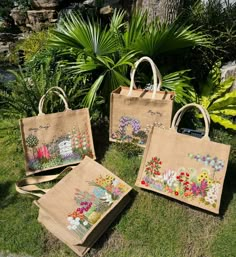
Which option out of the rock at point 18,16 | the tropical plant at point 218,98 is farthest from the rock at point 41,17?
the tropical plant at point 218,98

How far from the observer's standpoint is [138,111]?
3307mm

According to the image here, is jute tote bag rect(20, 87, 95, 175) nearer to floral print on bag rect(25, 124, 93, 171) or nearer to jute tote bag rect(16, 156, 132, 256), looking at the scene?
floral print on bag rect(25, 124, 93, 171)

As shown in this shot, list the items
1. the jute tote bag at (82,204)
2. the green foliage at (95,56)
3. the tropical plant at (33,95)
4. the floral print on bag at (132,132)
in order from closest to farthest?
1. the jute tote bag at (82,204)
2. the floral print on bag at (132,132)
3. the tropical plant at (33,95)
4. the green foliage at (95,56)

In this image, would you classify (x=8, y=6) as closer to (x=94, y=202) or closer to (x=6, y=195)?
(x=6, y=195)

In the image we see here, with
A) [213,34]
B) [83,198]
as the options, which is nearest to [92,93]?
[83,198]

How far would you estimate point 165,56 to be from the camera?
420 cm

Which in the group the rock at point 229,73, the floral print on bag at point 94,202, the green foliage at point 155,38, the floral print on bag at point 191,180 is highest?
the green foliage at point 155,38

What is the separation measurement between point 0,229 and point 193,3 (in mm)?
4354

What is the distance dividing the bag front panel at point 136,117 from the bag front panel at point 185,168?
0.38 m

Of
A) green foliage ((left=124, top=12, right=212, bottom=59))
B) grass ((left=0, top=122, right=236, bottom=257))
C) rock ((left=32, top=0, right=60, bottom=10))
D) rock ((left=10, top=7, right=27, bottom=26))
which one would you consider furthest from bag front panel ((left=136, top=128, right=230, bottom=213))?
rock ((left=10, top=7, right=27, bottom=26))

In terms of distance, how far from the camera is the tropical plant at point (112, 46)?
3715 mm

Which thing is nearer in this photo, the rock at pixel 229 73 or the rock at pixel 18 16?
the rock at pixel 229 73

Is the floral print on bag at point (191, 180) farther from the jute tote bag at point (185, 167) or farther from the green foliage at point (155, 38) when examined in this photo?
the green foliage at point (155, 38)

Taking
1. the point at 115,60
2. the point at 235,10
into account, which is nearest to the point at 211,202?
the point at 115,60
